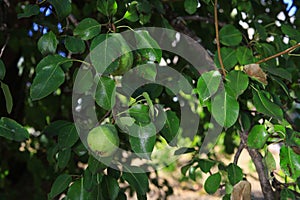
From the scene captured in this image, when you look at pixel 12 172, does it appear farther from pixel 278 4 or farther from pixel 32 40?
pixel 278 4

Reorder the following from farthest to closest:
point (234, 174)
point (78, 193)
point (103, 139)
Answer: point (234, 174), point (78, 193), point (103, 139)

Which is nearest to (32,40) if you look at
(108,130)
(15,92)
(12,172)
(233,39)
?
(15,92)

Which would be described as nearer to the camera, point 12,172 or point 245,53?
point 245,53

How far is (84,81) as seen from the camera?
30.0 inches

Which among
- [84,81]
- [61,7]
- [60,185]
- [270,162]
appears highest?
[61,7]

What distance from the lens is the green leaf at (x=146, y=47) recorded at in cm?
72

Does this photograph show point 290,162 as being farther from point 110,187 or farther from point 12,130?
point 12,130

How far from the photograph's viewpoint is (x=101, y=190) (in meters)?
0.81

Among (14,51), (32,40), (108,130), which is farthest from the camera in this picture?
(14,51)

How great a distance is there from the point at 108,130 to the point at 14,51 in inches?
47.6

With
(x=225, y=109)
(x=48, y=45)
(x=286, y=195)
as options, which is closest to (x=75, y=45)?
(x=48, y=45)

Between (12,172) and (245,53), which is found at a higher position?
(245,53)

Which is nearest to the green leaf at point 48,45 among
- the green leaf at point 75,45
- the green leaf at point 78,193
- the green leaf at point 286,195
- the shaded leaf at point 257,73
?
the green leaf at point 75,45

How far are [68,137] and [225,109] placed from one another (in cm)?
29
